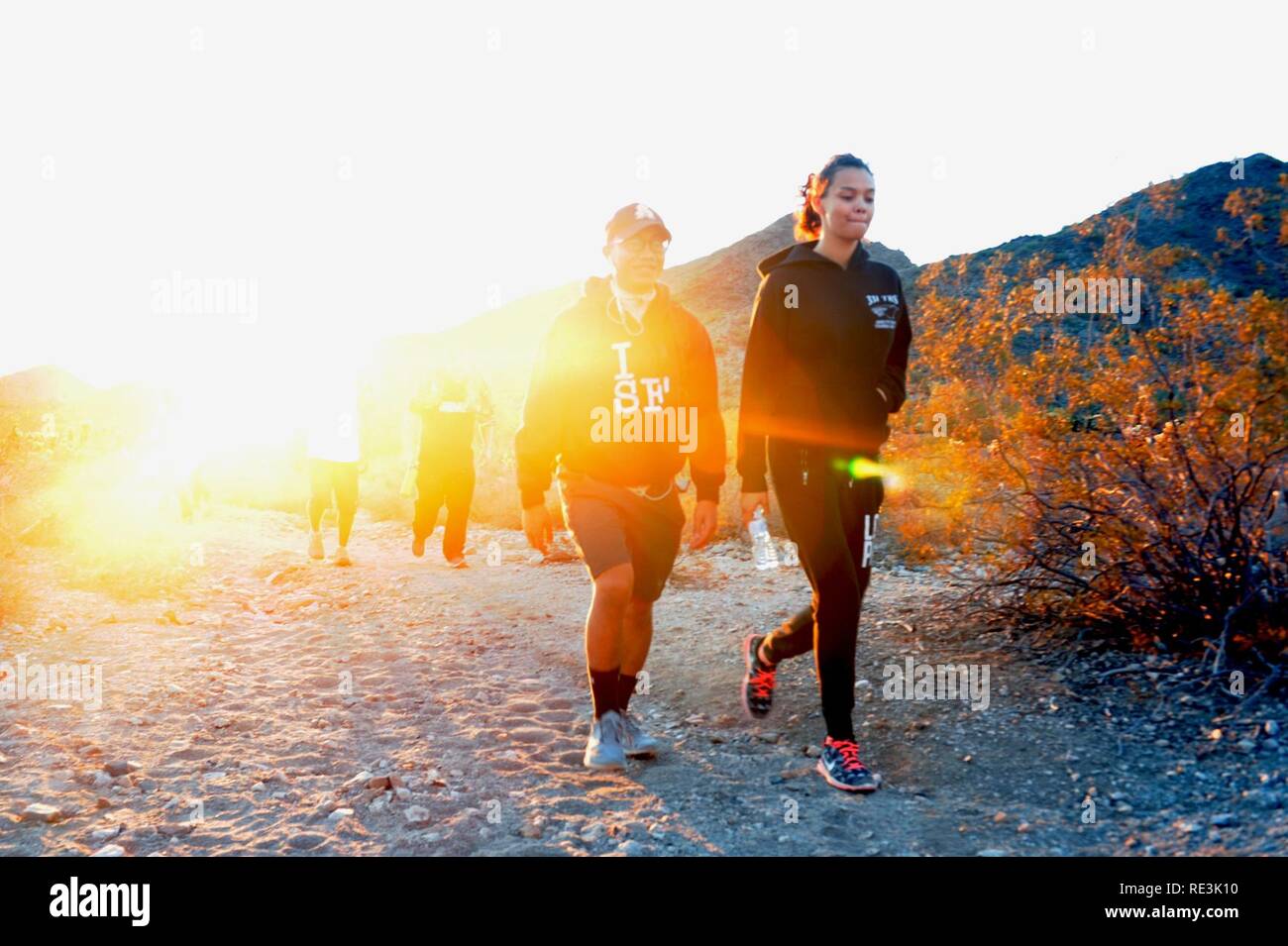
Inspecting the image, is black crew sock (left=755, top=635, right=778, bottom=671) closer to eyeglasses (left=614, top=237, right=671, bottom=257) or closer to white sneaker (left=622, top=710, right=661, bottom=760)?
white sneaker (left=622, top=710, right=661, bottom=760)

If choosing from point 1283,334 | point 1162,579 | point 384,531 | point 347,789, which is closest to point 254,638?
point 347,789

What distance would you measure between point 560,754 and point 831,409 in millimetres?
1985

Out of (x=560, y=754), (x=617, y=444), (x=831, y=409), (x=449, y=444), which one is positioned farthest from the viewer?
(x=449, y=444)

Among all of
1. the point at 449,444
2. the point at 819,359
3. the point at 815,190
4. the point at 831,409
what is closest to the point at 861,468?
the point at 831,409

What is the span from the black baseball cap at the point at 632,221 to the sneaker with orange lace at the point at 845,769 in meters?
2.32

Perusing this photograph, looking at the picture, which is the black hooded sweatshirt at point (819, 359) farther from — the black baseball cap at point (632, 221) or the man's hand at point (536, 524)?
the man's hand at point (536, 524)

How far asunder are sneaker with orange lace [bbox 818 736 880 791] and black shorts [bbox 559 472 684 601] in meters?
0.99

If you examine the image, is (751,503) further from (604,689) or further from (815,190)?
(815,190)

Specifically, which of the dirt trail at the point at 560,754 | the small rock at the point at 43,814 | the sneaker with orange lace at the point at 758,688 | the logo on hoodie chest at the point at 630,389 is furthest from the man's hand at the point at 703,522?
the small rock at the point at 43,814

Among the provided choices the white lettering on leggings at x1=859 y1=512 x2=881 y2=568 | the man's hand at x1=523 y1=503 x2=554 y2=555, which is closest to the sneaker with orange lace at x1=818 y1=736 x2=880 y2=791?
the white lettering on leggings at x1=859 y1=512 x2=881 y2=568

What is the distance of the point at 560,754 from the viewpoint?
4.12 metres

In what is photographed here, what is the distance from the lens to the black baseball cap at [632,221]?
3916mm

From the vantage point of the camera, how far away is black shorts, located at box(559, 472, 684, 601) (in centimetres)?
384
